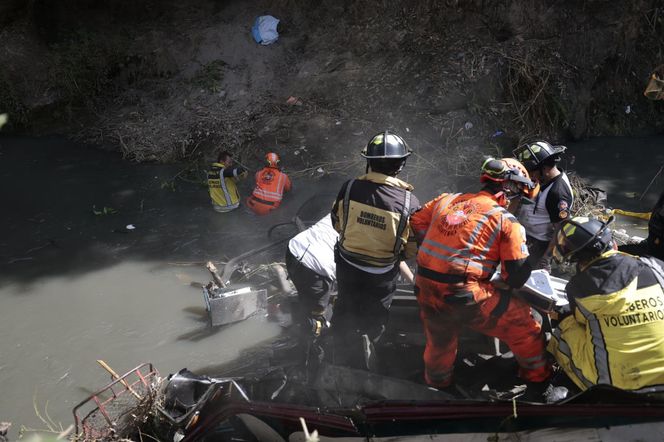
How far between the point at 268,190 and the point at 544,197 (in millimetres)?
4404

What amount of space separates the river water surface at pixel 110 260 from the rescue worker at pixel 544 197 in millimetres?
2922

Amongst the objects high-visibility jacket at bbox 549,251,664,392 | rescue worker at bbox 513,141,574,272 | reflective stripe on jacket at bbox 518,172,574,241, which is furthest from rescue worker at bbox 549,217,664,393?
reflective stripe on jacket at bbox 518,172,574,241

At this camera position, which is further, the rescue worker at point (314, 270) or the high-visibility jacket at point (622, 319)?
the rescue worker at point (314, 270)

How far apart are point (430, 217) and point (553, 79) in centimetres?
746

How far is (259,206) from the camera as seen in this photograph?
313 inches

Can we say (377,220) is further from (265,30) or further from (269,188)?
(265,30)

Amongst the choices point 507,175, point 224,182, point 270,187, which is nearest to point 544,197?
point 507,175

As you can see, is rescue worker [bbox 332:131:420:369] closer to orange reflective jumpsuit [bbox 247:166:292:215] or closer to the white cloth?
the white cloth

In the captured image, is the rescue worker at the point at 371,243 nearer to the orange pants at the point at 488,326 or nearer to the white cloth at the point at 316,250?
the white cloth at the point at 316,250

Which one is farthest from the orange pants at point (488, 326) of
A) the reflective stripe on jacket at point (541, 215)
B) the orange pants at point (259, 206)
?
the orange pants at point (259, 206)

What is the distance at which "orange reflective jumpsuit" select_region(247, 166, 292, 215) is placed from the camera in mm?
7759

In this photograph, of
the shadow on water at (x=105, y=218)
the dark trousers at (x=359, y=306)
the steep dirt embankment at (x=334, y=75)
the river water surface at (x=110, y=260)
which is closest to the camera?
the dark trousers at (x=359, y=306)

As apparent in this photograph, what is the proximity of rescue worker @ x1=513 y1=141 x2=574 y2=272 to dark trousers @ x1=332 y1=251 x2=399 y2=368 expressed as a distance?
53.7 inches

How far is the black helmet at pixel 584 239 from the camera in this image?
285cm
